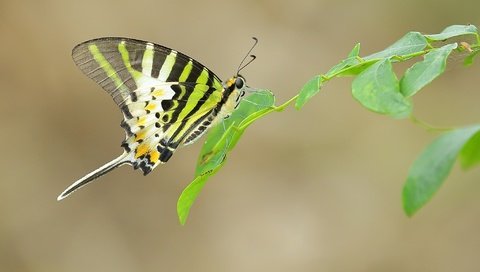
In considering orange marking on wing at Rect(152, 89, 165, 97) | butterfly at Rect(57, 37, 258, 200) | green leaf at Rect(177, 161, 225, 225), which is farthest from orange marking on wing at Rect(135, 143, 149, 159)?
green leaf at Rect(177, 161, 225, 225)

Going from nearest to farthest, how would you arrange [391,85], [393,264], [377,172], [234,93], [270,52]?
[391,85] → [234,93] → [393,264] → [377,172] → [270,52]

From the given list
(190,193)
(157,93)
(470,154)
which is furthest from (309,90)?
(157,93)

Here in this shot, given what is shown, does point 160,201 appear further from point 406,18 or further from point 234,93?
point 234,93

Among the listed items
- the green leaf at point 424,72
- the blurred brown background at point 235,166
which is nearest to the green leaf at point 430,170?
the green leaf at point 424,72

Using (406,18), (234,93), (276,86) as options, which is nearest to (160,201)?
(276,86)

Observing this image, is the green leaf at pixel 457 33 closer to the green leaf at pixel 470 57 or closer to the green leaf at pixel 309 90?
the green leaf at pixel 470 57

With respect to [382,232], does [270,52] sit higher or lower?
higher
